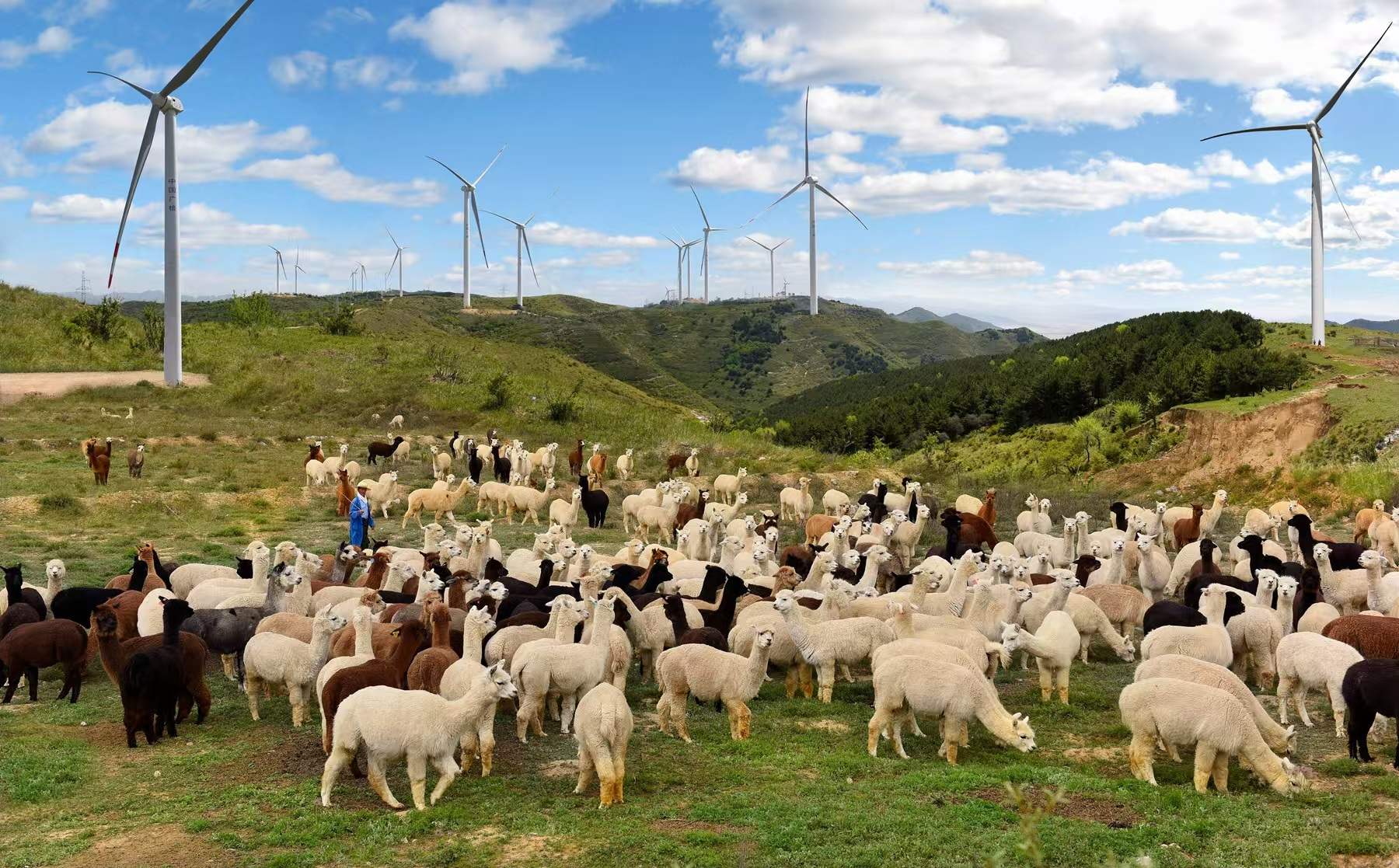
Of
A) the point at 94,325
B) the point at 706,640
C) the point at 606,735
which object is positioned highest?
the point at 94,325

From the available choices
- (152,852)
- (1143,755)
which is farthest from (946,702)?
(152,852)

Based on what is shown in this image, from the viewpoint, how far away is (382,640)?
1138cm

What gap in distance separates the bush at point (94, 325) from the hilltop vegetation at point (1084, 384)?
35.5 m

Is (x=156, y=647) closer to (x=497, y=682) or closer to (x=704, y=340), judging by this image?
(x=497, y=682)

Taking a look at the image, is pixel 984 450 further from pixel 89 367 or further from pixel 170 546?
pixel 89 367

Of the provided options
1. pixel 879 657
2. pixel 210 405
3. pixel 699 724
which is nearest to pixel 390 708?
pixel 699 724

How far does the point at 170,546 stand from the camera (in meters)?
20.7

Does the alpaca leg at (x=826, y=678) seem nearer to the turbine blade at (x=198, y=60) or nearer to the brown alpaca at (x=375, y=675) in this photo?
the brown alpaca at (x=375, y=675)

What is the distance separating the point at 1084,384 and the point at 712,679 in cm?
3706

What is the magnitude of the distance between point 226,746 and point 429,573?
3.01 meters

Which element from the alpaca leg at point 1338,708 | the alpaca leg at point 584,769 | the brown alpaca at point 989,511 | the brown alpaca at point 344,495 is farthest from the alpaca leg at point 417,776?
the brown alpaca at point 344,495

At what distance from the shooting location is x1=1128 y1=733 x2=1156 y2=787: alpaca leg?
363 inches

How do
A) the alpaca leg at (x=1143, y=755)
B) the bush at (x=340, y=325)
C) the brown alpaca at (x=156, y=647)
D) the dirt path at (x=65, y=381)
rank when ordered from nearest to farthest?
the alpaca leg at (x=1143, y=755), the brown alpaca at (x=156, y=647), the dirt path at (x=65, y=381), the bush at (x=340, y=325)

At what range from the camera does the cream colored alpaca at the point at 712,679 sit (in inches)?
416
